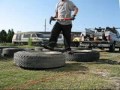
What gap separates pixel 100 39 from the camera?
1894cm

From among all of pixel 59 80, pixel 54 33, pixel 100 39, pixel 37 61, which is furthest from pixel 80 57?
pixel 100 39

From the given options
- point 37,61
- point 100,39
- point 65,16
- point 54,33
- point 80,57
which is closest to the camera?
point 37,61

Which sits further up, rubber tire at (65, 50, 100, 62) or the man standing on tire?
the man standing on tire

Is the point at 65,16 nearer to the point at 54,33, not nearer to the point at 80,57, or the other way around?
the point at 54,33

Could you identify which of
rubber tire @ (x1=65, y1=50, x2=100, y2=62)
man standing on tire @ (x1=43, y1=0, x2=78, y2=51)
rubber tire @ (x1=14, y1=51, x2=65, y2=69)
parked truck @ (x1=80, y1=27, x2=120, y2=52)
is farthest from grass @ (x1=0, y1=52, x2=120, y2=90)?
parked truck @ (x1=80, y1=27, x2=120, y2=52)

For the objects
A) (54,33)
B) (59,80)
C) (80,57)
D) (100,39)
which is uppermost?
(54,33)

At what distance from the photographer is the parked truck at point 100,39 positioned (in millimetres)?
18266

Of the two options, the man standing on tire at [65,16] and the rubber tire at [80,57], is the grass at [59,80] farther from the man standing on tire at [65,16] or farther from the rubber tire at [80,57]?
the man standing on tire at [65,16]

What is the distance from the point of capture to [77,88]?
475cm

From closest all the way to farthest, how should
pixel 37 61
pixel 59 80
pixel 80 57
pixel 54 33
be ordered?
1. pixel 59 80
2. pixel 37 61
3. pixel 80 57
4. pixel 54 33

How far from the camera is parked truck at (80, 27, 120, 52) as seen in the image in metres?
18.3

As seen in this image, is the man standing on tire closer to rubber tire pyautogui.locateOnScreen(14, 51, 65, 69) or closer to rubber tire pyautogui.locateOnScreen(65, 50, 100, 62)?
rubber tire pyautogui.locateOnScreen(65, 50, 100, 62)

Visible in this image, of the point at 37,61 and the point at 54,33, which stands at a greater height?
the point at 54,33

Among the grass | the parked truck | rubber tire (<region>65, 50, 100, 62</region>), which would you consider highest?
the parked truck
